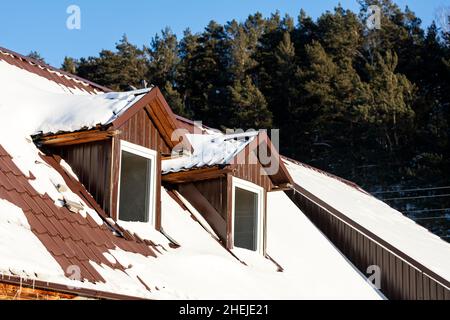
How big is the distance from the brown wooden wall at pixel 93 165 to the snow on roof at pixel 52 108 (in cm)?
31

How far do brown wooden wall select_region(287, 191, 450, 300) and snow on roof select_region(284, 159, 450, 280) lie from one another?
0.23 meters

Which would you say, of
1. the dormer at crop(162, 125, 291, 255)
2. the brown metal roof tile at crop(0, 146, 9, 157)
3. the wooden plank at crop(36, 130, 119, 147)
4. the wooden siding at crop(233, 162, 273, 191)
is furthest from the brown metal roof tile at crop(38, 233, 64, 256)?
the wooden siding at crop(233, 162, 273, 191)

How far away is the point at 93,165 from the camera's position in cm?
953

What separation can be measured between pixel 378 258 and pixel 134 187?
16.9ft

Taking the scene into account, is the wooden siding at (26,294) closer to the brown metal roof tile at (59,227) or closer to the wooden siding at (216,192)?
the brown metal roof tile at (59,227)

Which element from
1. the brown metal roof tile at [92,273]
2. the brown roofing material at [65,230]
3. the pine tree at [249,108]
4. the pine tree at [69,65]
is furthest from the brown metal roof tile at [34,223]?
the pine tree at [69,65]

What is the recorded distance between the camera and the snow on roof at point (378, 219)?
14039 millimetres

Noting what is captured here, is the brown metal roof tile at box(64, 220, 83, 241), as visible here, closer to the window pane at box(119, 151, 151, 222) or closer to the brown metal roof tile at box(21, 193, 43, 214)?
the brown metal roof tile at box(21, 193, 43, 214)

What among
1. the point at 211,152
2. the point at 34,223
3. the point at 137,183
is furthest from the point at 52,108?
the point at 34,223

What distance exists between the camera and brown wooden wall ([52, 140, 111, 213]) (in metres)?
9.37

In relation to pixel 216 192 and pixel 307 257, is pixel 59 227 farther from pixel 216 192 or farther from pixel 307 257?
pixel 307 257

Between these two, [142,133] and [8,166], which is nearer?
[8,166]
